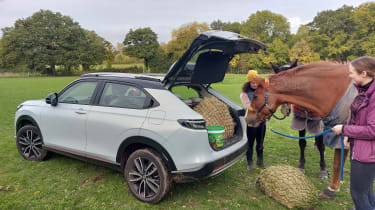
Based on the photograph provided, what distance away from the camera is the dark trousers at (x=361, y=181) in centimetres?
221

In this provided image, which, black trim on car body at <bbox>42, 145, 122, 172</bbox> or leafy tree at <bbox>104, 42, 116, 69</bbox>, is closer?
black trim on car body at <bbox>42, 145, 122, 172</bbox>

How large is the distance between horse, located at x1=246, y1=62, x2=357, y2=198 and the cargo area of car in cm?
46

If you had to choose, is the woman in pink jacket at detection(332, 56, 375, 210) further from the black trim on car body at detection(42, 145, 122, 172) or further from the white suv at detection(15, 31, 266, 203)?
the black trim on car body at detection(42, 145, 122, 172)

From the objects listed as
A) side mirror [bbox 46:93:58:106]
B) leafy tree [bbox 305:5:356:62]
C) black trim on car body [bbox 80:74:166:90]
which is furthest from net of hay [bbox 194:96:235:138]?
leafy tree [bbox 305:5:356:62]

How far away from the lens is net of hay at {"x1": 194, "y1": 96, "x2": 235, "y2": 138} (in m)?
3.72

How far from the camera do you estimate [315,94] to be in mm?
3174

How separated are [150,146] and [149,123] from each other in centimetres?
35

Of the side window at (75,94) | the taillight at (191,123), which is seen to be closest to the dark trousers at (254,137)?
the taillight at (191,123)

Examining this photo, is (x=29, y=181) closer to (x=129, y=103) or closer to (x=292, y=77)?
(x=129, y=103)

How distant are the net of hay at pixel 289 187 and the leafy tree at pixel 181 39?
67.0 meters

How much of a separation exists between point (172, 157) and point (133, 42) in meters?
75.4

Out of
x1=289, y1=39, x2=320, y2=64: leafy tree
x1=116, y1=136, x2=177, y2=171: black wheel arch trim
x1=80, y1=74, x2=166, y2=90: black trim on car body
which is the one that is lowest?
x1=116, y1=136, x2=177, y2=171: black wheel arch trim

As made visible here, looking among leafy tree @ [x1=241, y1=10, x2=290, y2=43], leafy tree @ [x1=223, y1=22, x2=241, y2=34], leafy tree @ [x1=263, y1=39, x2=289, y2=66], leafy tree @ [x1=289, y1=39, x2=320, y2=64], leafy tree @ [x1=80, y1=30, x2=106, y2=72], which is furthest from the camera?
leafy tree @ [x1=223, y1=22, x2=241, y2=34]

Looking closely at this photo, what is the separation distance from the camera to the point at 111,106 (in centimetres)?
347
